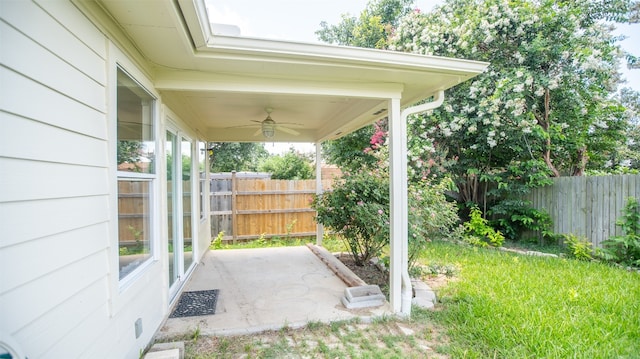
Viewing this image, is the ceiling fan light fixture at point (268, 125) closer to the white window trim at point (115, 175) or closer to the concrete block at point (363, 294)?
the white window trim at point (115, 175)

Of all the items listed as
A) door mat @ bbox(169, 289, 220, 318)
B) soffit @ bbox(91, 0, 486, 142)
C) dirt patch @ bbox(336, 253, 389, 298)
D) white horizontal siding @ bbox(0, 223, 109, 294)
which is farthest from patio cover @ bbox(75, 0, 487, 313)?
door mat @ bbox(169, 289, 220, 318)

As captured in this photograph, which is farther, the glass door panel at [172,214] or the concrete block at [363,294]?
the glass door panel at [172,214]

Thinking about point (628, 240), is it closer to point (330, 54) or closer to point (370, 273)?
point (370, 273)

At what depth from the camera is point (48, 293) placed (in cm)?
127

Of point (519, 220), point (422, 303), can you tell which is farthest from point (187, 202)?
point (519, 220)

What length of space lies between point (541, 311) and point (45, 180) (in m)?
3.80

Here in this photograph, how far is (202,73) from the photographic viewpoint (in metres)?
2.65

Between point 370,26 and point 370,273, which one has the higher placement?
point 370,26

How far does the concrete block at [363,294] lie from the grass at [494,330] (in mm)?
328

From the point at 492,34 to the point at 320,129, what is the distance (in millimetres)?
3682

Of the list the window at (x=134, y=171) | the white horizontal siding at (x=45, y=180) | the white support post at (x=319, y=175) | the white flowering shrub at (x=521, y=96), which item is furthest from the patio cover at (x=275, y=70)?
the white flowering shrub at (x=521, y=96)

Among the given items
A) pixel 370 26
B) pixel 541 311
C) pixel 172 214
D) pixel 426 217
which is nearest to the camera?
pixel 541 311

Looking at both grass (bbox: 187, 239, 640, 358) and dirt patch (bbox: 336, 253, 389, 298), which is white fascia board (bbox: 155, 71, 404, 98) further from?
dirt patch (bbox: 336, 253, 389, 298)

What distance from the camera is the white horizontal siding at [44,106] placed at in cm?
109
